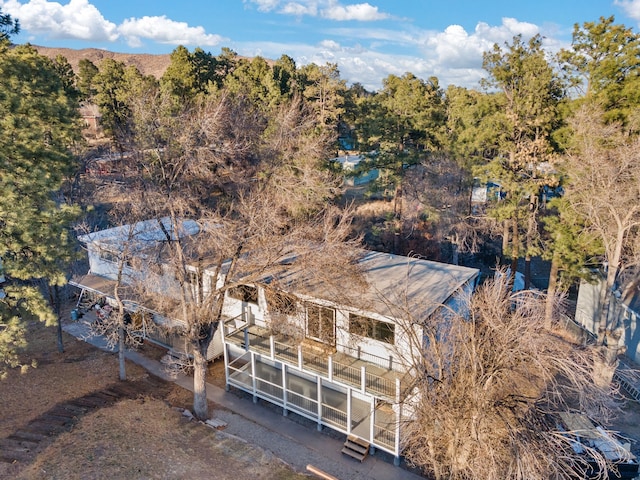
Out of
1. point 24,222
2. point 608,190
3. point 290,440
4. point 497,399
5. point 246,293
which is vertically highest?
point 608,190

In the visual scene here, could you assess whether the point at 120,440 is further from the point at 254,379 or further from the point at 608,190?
the point at 608,190

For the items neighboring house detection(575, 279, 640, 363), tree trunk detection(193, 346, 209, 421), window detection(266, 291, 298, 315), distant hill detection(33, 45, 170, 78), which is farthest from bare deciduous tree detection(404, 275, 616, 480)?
distant hill detection(33, 45, 170, 78)

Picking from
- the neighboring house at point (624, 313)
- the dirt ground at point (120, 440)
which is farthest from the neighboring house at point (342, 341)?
the neighboring house at point (624, 313)

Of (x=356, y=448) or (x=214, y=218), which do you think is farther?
(x=356, y=448)

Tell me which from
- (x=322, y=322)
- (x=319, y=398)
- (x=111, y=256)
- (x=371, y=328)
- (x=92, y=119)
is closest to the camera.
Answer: (x=371, y=328)

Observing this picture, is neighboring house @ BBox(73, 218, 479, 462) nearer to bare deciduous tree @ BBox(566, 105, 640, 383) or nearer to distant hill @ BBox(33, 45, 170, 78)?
bare deciduous tree @ BBox(566, 105, 640, 383)

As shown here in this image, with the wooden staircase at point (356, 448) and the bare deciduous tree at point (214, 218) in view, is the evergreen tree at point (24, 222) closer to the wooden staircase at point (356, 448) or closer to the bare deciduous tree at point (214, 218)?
the bare deciduous tree at point (214, 218)

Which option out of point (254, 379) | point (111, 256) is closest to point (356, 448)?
point (254, 379)

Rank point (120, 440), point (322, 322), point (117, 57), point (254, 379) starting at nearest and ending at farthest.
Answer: point (120, 440), point (322, 322), point (254, 379), point (117, 57)
